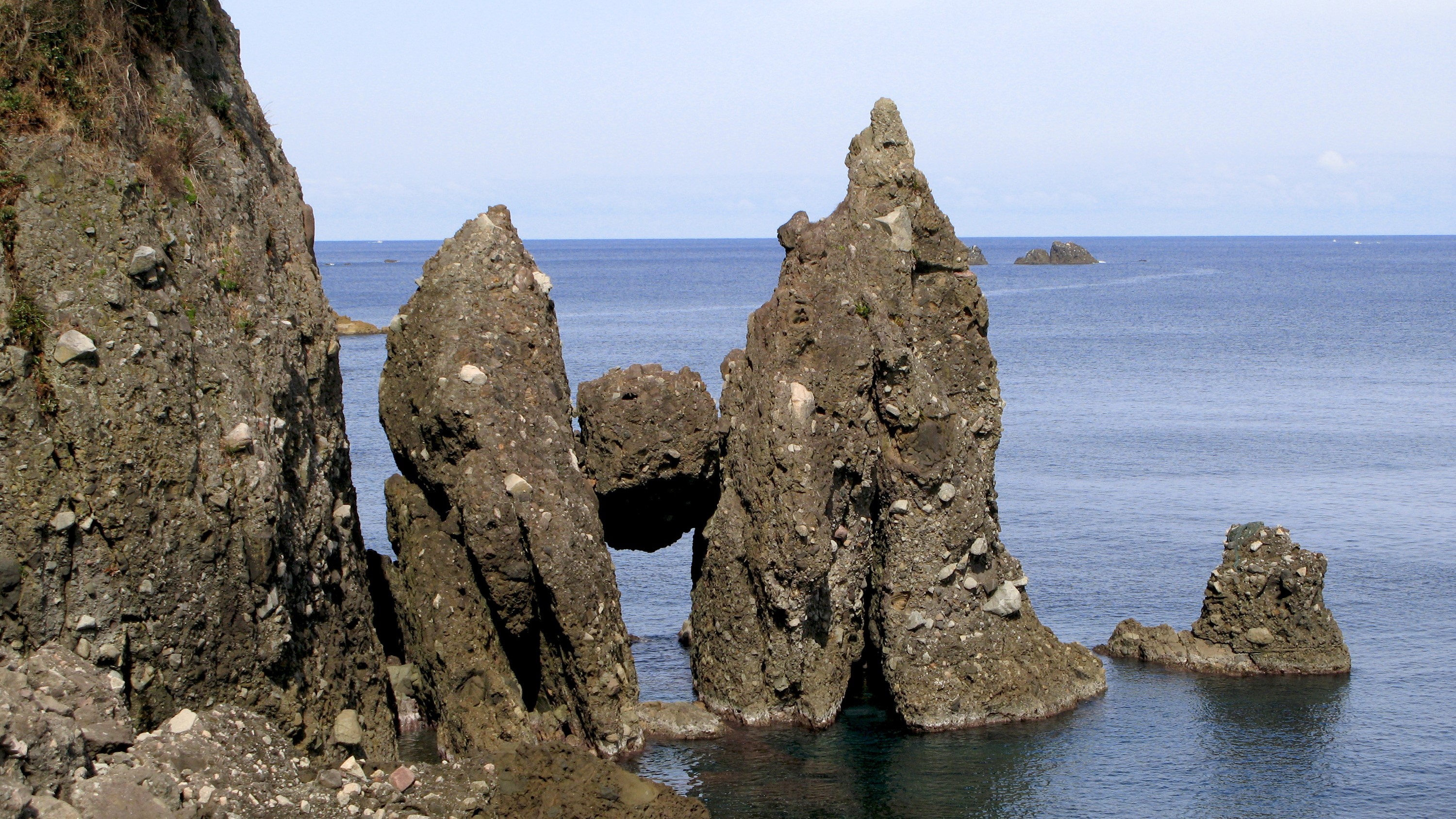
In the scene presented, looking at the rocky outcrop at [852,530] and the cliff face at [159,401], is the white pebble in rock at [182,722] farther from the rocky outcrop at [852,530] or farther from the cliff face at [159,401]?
the rocky outcrop at [852,530]

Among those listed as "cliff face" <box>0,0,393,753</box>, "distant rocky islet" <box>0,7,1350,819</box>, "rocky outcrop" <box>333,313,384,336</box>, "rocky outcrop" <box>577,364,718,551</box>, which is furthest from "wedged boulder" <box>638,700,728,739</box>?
"rocky outcrop" <box>333,313,384,336</box>

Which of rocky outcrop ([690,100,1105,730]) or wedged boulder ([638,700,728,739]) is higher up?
rocky outcrop ([690,100,1105,730])

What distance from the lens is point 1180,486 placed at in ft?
157

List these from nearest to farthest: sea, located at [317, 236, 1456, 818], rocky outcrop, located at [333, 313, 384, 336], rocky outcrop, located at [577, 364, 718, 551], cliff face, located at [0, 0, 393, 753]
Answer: cliff face, located at [0, 0, 393, 753], sea, located at [317, 236, 1456, 818], rocky outcrop, located at [577, 364, 718, 551], rocky outcrop, located at [333, 313, 384, 336]

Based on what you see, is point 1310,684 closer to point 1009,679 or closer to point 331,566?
point 1009,679

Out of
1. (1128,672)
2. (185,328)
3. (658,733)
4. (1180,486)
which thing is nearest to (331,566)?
(185,328)

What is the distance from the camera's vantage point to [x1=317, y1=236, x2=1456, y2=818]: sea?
2270 centimetres

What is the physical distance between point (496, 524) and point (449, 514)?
153 cm

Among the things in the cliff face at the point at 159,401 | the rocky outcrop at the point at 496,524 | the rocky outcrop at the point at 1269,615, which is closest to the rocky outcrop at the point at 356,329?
the rocky outcrop at the point at 496,524

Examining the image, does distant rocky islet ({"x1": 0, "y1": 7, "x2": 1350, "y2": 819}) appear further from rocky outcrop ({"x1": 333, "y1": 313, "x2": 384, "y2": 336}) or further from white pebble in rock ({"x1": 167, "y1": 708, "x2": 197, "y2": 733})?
rocky outcrop ({"x1": 333, "y1": 313, "x2": 384, "y2": 336})

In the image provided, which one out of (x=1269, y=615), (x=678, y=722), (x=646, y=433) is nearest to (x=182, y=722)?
(x=678, y=722)

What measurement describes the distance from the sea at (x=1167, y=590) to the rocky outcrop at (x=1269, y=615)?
0.54 meters

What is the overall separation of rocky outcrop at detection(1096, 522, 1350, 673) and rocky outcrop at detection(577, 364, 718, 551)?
11.7 meters

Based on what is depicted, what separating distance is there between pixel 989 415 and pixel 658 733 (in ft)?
31.4
